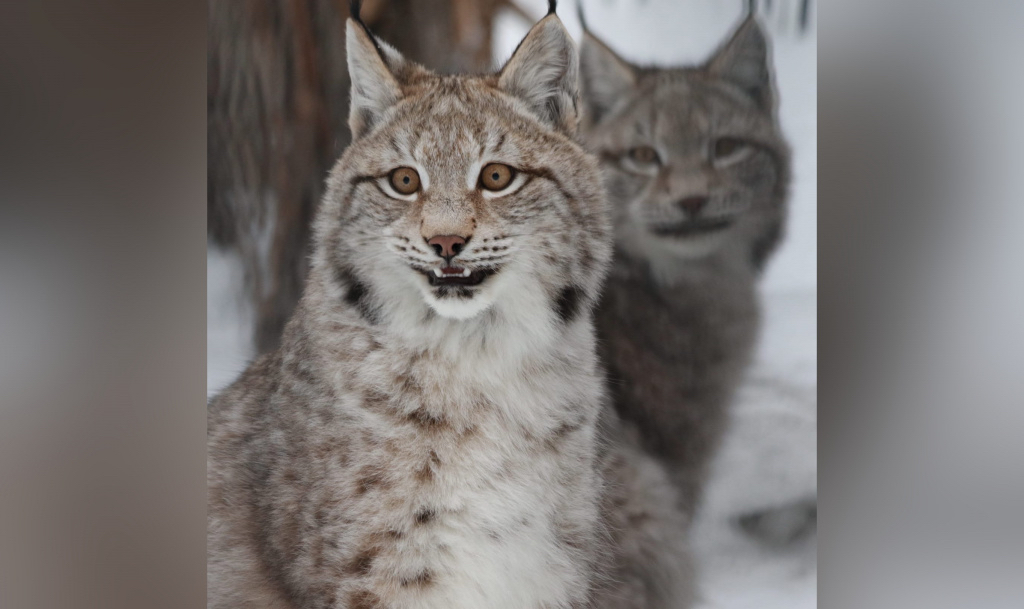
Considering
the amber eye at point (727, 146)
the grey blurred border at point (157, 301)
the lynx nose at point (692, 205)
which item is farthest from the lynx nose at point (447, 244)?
the grey blurred border at point (157, 301)

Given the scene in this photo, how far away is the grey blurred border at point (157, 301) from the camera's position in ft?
5.68

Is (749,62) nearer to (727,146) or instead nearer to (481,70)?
(727,146)

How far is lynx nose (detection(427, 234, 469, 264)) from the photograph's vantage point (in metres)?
1.76

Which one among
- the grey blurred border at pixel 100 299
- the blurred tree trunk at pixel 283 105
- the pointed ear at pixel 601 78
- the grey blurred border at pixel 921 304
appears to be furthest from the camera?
the grey blurred border at pixel 100 299

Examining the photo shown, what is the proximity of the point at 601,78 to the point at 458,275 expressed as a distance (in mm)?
555

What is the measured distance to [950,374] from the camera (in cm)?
171

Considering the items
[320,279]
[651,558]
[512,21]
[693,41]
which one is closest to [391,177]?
[320,279]

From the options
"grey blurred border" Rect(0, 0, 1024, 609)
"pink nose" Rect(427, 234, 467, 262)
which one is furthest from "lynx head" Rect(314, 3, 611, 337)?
"grey blurred border" Rect(0, 0, 1024, 609)

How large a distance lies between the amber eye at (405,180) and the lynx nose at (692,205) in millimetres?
601

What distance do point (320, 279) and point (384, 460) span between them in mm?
472

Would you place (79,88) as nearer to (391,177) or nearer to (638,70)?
(391,177)

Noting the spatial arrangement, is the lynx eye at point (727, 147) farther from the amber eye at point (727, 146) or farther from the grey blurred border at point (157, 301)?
the grey blurred border at point (157, 301)

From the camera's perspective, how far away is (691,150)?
1.77 meters

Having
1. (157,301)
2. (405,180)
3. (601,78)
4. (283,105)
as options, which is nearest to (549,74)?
(601,78)
